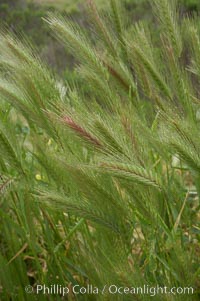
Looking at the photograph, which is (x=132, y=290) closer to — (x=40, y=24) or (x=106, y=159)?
(x=106, y=159)

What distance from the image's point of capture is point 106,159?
0.81m

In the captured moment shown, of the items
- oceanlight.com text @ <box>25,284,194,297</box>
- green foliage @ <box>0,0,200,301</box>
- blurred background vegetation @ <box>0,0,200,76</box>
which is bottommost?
oceanlight.com text @ <box>25,284,194,297</box>

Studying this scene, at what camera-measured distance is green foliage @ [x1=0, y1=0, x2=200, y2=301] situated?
873mm

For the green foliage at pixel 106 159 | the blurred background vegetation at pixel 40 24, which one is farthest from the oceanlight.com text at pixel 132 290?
the blurred background vegetation at pixel 40 24

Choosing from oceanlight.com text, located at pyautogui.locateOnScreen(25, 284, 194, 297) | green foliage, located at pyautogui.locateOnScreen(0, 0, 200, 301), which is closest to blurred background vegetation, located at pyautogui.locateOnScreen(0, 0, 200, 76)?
green foliage, located at pyautogui.locateOnScreen(0, 0, 200, 301)

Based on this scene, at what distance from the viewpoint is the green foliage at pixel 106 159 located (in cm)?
87

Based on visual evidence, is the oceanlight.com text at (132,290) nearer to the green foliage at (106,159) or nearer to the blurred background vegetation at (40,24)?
the green foliage at (106,159)

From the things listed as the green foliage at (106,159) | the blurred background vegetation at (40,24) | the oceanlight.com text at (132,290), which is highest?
the blurred background vegetation at (40,24)

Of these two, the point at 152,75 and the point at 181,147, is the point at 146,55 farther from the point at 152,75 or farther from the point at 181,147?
the point at 181,147

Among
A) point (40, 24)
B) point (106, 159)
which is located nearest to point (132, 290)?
point (106, 159)

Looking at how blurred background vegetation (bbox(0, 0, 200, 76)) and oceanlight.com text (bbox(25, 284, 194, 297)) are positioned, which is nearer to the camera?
oceanlight.com text (bbox(25, 284, 194, 297))

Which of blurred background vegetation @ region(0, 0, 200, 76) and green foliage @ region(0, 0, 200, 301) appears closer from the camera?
green foliage @ region(0, 0, 200, 301)

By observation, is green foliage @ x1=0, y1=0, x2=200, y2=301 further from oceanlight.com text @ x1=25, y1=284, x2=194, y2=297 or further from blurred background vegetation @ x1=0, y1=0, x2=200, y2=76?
blurred background vegetation @ x1=0, y1=0, x2=200, y2=76

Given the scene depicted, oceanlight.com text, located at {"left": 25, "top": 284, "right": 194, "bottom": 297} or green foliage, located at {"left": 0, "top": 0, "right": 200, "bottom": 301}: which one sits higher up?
green foliage, located at {"left": 0, "top": 0, "right": 200, "bottom": 301}
